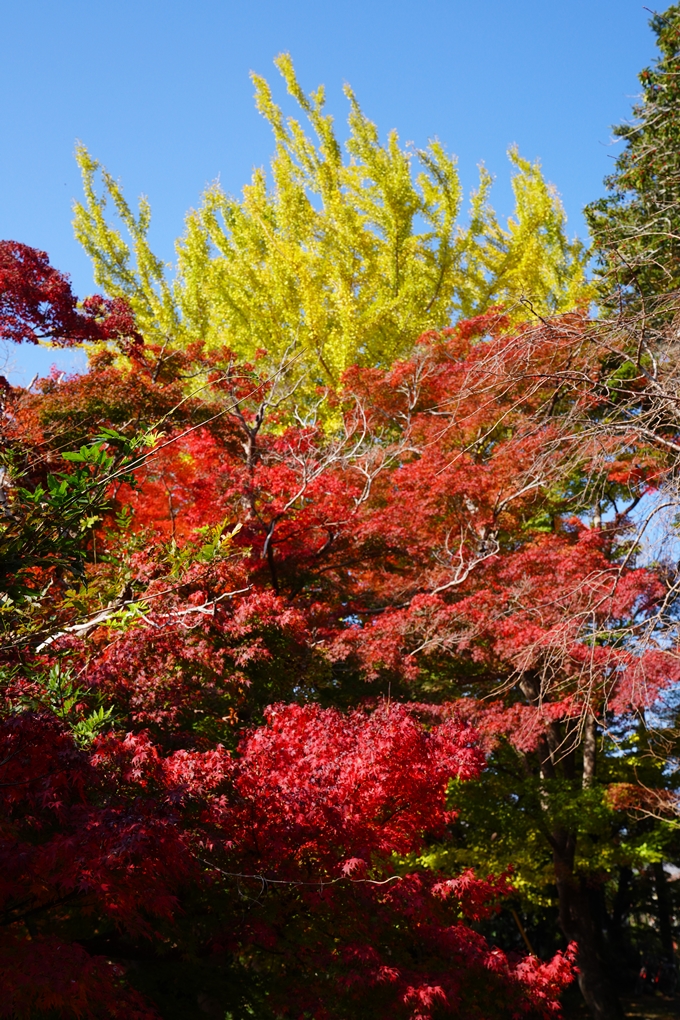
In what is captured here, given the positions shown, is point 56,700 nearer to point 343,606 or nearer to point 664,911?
point 343,606

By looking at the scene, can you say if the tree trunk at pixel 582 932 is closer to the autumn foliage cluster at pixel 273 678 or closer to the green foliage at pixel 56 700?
the autumn foliage cluster at pixel 273 678

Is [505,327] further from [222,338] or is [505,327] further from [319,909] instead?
[319,909]

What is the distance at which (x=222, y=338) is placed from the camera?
1481 centimetres

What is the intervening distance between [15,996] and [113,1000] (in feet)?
2.21

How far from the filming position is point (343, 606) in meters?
10.7

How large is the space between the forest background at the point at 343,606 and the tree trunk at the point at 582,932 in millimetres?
57

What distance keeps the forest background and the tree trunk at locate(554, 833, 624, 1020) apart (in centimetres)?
6

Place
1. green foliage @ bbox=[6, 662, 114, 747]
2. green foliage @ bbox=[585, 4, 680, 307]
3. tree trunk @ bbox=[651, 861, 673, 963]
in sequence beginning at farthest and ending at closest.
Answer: tree trunk @ bbox=[651, 861, 673, 963] < green foliage @ bbox=[585, 4, 680, 307] < green foliage @ bbox=[6, 662, 114, 747]

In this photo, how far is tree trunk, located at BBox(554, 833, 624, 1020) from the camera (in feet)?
35.8

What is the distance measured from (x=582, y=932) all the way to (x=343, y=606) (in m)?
5.92

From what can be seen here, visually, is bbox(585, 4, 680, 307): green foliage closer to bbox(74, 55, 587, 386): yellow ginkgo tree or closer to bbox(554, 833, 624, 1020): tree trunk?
bbox(74, 55, 587, 386): yellow ginkgo tree

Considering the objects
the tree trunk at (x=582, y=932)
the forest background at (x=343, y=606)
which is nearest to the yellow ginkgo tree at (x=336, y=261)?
the forest background at (x=343, y=606)

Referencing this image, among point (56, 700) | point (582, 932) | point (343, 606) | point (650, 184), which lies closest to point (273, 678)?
point (343, 606)

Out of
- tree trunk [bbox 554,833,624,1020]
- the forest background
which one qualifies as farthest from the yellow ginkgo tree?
tree trunk [bbox 554,833,624,1020]
